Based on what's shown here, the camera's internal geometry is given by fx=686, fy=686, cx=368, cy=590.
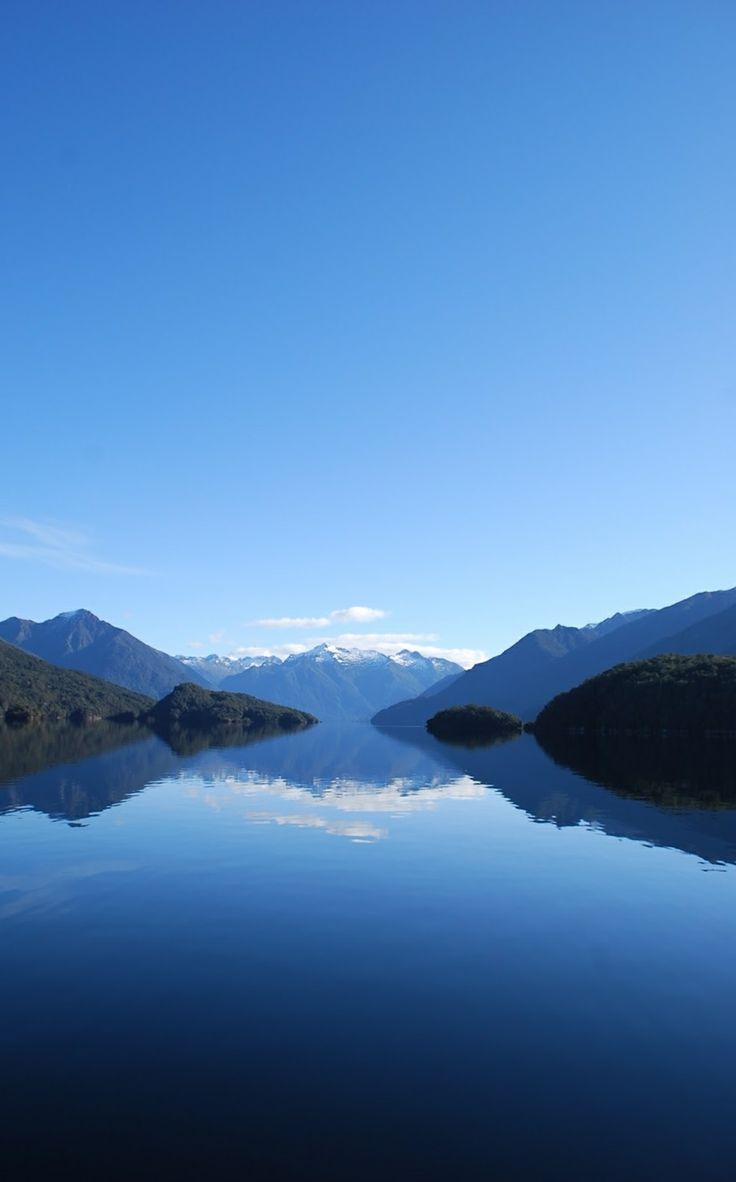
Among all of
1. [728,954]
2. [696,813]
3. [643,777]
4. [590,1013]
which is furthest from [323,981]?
[643,777]

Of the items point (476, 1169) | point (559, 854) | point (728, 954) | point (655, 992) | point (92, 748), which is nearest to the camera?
point (476, 1169)

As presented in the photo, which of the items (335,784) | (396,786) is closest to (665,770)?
(396,786)

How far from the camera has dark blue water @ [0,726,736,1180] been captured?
53.9 feet

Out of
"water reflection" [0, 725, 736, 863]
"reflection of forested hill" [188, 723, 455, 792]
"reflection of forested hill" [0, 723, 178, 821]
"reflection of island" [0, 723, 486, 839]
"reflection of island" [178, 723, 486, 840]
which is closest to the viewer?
"water reflection" [0, 725, 736, 863]

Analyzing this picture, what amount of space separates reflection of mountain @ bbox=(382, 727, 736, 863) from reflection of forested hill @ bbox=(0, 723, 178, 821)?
47.9m

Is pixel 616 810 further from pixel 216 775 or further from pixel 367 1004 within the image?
pixel 216 775

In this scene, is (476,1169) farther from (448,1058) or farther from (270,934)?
(270,934)

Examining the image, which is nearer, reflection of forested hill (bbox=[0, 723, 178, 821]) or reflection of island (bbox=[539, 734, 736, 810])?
reflection of forested hill (bbox=[0, 723, 178, 821])

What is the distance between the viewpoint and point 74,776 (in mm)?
101625

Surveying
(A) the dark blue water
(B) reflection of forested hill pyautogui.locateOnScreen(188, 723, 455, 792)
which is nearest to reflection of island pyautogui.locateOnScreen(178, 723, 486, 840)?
(B) reflection of forested hill pyautogui.locateOnScreen(188, 723, 455, 792)

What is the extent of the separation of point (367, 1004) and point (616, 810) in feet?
179

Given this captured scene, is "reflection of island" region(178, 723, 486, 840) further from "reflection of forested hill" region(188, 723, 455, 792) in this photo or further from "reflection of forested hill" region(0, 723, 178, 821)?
"reflection of forested hill" region(0, 723, 178, 821)

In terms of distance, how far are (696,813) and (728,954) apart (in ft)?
141

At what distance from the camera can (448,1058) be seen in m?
20.7
